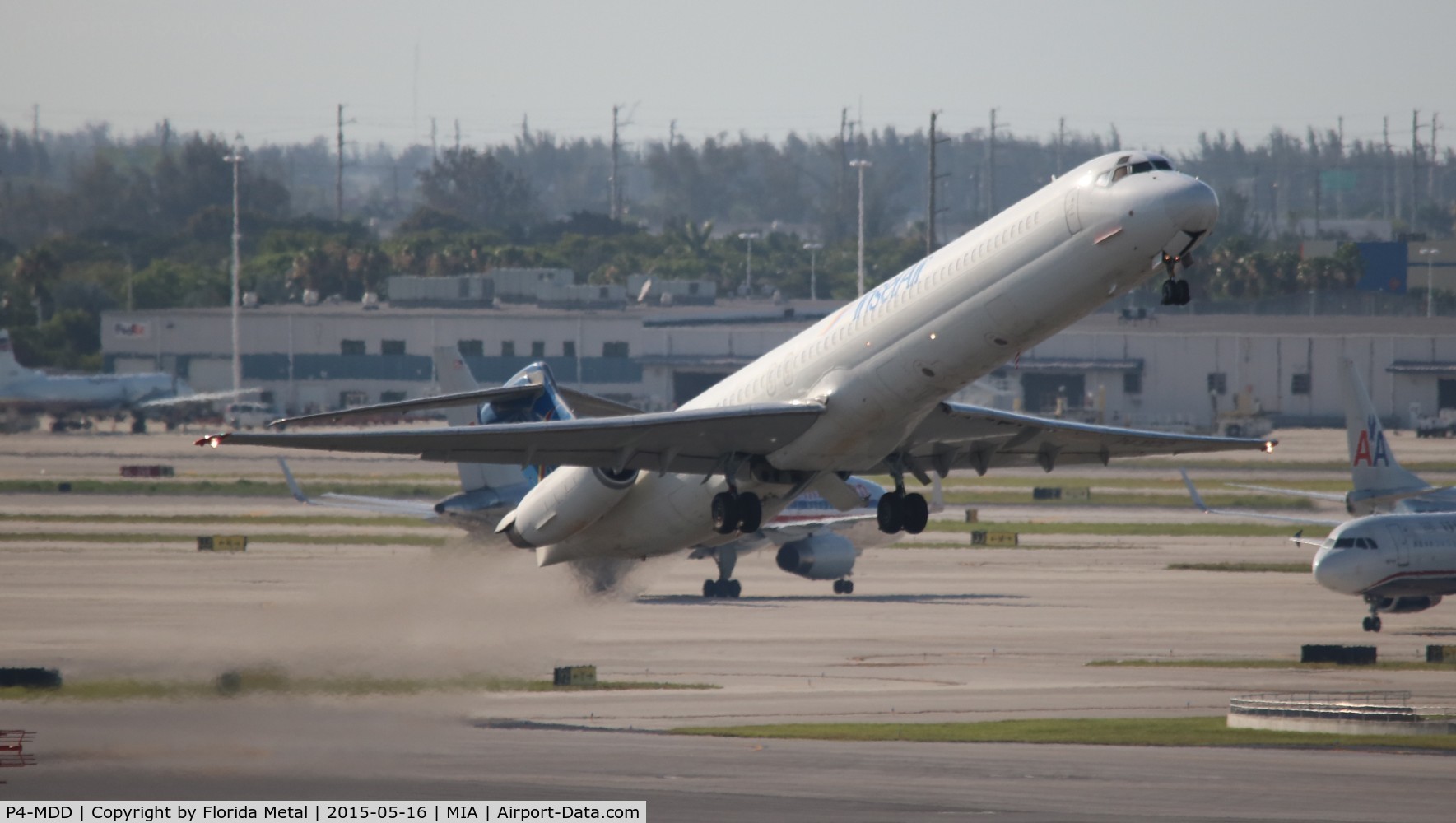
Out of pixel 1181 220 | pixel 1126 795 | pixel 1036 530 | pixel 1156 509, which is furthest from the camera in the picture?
pixel 1156 509

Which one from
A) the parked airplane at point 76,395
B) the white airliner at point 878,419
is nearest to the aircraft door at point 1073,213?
the white airliner at point 878,419

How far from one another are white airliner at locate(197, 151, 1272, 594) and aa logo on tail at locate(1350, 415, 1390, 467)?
27116 mm

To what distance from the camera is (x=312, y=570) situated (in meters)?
79.8

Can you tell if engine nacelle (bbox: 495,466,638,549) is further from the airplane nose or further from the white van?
the white van

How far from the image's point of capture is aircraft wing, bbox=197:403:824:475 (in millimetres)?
38719

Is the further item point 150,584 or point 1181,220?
point 150,584

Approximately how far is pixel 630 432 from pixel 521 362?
395 feet

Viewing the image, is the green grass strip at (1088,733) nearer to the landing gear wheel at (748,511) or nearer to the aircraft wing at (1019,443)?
the landing gear wheel at (748,511)

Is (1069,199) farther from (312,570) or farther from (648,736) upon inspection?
(312,570)

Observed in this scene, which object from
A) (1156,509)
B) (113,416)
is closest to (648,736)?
(1156,509)

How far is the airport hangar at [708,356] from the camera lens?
15175 cm

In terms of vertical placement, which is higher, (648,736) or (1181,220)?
(1181,220)

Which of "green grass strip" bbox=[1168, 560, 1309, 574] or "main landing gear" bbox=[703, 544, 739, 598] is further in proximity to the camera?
"green grass strip" bbox=[1168, 560, 1309, 574]

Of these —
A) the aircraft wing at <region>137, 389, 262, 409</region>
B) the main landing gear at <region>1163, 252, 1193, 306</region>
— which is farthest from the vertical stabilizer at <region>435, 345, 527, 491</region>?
the aircraft wing at <region>137, 389, 262, 409</region>
